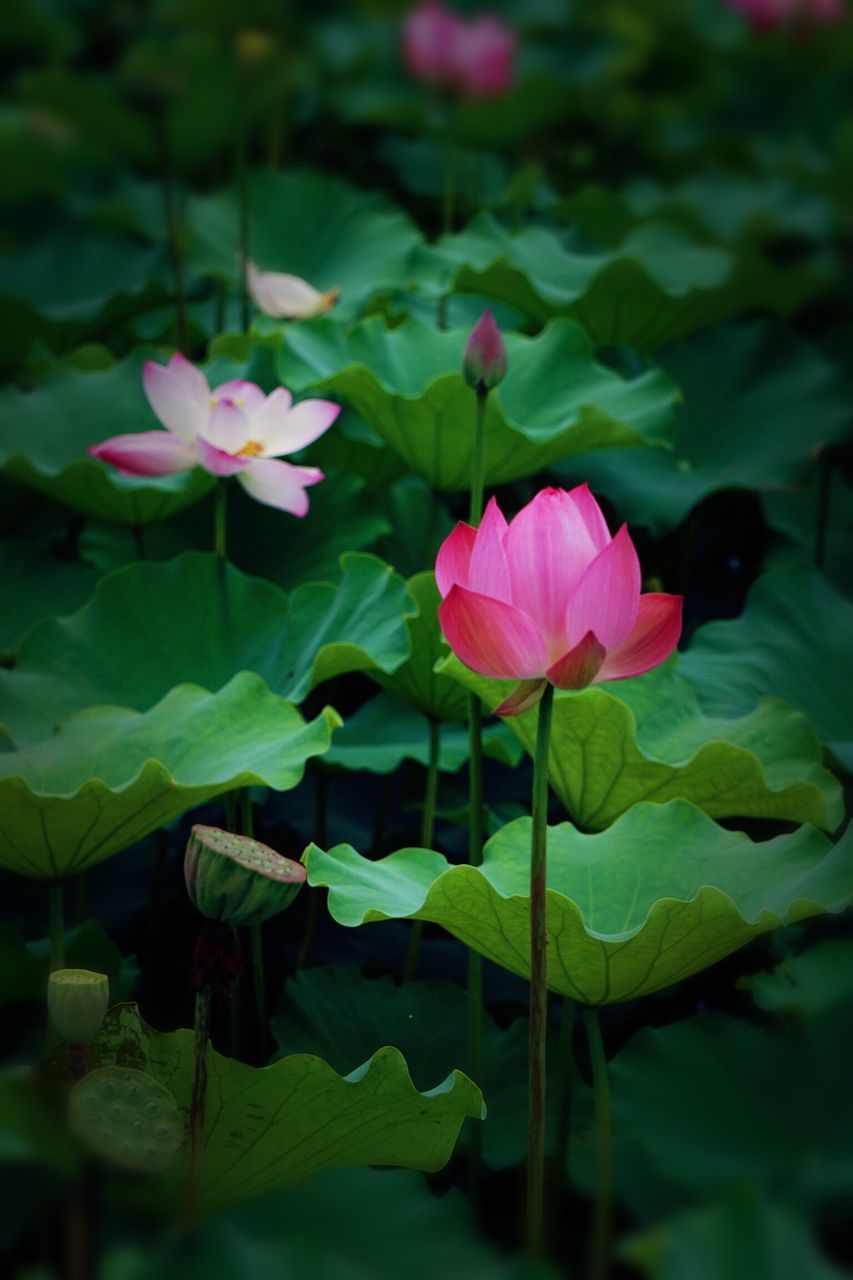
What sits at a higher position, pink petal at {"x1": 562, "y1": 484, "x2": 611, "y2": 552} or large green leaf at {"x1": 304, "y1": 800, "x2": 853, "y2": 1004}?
pink petal at {"x1": 562, "y1": 484, "x2": 611, "y2": 552}

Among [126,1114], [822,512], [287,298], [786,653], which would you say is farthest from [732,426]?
[126,1114]

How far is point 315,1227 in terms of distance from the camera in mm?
447

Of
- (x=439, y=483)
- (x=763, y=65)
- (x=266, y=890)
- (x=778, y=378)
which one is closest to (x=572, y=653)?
(x=266, y=890)

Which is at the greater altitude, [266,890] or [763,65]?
[266,890]

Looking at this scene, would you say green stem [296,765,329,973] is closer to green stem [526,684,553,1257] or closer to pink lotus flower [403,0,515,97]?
green stem [526,684,553,1257]

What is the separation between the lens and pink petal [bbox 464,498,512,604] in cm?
70

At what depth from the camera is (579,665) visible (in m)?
0.68

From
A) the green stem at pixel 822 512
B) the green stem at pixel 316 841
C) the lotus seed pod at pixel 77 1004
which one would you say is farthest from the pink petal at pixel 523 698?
the green stem at pixel 822 512

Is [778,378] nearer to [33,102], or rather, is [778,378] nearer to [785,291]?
[785,291]

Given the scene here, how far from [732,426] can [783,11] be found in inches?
77.2

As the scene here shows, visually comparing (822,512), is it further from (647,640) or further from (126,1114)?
(126,1114)

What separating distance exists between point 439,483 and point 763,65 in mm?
2718

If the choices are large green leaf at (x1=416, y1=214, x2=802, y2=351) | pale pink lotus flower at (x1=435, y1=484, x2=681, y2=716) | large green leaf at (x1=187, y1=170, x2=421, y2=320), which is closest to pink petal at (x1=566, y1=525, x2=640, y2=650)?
pale pink lotus flower at (x1=435, y1=484, x2=681, y2=716)

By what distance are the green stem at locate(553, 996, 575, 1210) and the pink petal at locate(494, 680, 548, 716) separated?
0.95 ft
